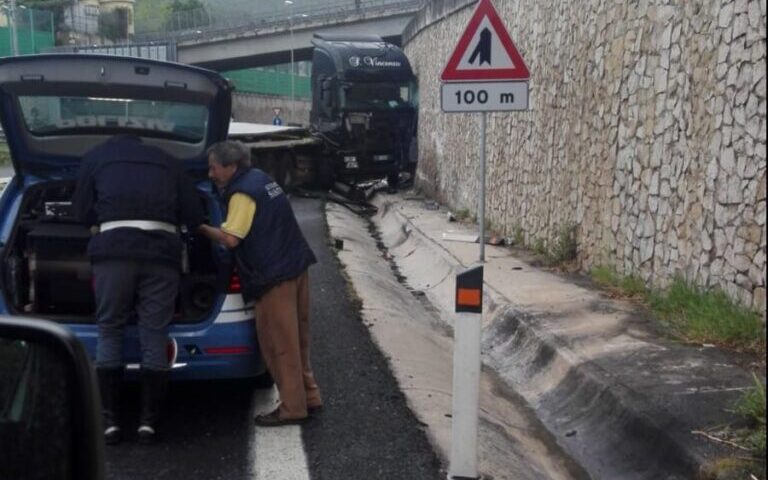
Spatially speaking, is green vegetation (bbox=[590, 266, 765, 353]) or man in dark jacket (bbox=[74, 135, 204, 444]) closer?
man in dark jacket (bbox=[74, 135, 204, 444])

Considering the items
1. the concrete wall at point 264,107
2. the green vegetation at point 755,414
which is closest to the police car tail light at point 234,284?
the green vegetation at point 755,414

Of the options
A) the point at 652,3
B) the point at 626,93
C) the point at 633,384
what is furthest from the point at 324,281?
the point at 633,384

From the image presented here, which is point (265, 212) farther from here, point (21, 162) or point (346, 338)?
point (346, 338)

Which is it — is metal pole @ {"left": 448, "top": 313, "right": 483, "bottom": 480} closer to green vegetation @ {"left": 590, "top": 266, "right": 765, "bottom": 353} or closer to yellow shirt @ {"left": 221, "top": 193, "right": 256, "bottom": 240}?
yellow shirt @ {"left": 221, "top": 193, "right": 256, "bottom": 240}

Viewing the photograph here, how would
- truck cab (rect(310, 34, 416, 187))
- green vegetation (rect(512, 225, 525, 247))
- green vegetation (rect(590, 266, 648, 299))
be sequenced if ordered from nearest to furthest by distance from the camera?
green vegetation (rect(590, 266, 648, 299)), green vegetation (rect(512, 225, 525, 247)), truck cab (rect(310, 34, 416, 187))

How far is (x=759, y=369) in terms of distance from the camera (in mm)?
7004

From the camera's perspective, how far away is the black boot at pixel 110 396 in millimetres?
5920

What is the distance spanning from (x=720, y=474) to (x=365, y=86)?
21111 mm

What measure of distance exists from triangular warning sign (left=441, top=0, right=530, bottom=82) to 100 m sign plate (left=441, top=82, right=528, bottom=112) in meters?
0.05

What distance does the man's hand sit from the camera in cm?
618

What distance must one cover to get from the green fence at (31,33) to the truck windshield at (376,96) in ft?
95.0

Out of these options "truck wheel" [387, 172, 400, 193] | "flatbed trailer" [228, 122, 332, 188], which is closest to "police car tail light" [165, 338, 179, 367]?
"flatbed trailer" [228, 122, 332, 188]

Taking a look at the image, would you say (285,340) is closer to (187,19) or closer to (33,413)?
(33,413)

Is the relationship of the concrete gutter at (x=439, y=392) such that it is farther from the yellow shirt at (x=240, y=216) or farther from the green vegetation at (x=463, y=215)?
the green vegetation at (x=463, y=215)
